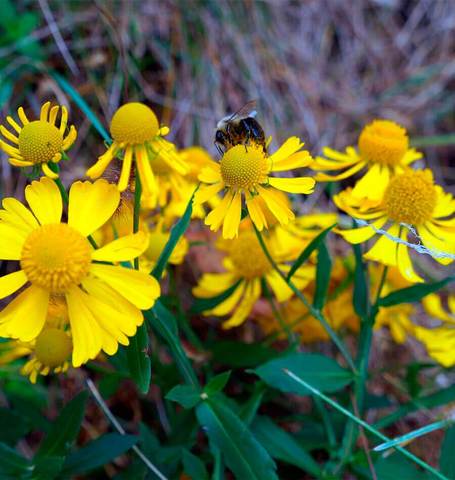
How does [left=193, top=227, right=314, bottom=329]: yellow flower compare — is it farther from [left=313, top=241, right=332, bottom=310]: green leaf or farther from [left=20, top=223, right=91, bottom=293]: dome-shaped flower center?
[left=20, top=223, right=91, bottom=293]: dome-shaped flower center

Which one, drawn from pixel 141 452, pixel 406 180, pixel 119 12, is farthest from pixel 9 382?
pixel 119 12

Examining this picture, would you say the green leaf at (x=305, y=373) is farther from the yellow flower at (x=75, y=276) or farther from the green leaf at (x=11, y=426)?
the green leaf at (x=11, y=426)

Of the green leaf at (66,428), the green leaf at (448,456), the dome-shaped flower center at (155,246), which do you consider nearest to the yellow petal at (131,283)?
the green leaf at (66,428)

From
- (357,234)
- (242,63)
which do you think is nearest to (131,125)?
(357,234)

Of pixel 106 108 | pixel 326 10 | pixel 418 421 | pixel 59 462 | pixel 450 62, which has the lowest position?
pixel 418 421

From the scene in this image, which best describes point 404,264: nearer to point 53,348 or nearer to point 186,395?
point 186,395

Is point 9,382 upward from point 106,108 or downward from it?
downward

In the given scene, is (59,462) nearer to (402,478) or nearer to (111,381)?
(111,381)

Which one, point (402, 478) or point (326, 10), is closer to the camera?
point (402, 478)
